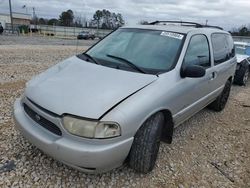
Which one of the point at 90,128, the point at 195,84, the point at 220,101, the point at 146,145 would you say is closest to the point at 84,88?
the point at 90,128

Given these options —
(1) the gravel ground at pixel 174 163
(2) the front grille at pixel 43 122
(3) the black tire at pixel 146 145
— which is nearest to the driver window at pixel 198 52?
(3) the black tire at pixel 146 145

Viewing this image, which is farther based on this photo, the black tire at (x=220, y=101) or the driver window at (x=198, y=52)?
the black tire at (x=220, y=101)

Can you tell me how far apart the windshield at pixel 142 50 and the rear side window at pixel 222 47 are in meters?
1.19

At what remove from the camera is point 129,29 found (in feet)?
12.9

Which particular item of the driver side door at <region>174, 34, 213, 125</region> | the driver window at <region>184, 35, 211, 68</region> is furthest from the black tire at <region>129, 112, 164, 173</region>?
the driver window at <region>184, 35, 211, 68</region>

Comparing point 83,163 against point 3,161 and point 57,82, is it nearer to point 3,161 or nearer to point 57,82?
point 57,82

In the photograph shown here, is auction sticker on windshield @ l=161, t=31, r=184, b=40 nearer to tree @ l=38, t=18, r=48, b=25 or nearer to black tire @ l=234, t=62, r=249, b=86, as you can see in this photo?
black tire @ l=234, t=62, r=249, b=86

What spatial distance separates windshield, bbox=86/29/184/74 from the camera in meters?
3.14

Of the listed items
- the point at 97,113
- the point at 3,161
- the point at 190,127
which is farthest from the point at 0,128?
the point at 190,127

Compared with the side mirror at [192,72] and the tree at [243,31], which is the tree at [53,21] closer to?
the tree at [243,31]

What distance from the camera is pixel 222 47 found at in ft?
Result: 15.8

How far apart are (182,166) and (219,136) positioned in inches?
50.8

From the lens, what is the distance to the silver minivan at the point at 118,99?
90.2 inches

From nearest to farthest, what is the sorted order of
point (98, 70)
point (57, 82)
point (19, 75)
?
point (57, 82), point (98, 70), point (19, 75)
